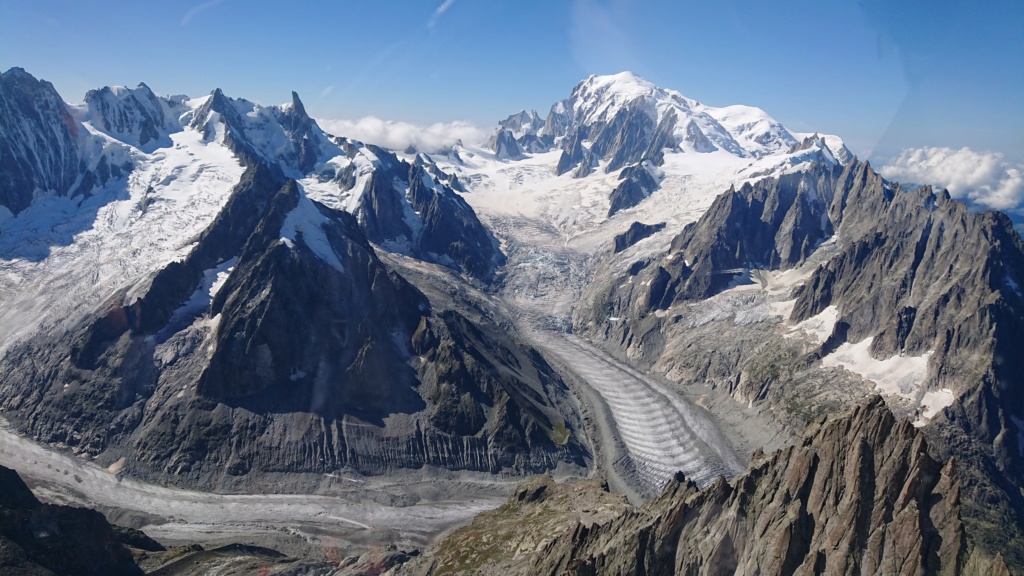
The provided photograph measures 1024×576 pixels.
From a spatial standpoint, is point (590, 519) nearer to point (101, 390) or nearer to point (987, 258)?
point (101, 390)

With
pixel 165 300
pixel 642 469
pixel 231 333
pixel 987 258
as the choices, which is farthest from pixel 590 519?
pixel 987 258

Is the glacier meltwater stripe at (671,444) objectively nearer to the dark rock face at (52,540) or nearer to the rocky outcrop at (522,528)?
the rocky outcrop at (522,528)

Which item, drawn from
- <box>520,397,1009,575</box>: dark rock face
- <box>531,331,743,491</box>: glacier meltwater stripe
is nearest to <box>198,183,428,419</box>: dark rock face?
<box>531,331,743,491</box>: glacier meltwater stripe

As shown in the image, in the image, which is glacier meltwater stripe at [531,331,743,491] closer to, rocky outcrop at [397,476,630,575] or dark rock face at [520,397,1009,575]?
rocky outcrop at [397,476,630,575]

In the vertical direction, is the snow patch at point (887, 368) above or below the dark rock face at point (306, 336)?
above

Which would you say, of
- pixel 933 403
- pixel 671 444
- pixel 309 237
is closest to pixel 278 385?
pixel 309 237

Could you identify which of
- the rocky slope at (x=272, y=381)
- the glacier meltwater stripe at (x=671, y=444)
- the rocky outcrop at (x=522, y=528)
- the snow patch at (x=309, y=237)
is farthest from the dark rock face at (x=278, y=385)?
the rocky outcrop at (x=522, y=528)

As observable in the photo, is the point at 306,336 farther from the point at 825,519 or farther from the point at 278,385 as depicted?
the point at 825,519

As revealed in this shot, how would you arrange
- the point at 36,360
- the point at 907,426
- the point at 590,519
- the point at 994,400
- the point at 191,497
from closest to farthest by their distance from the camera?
the point at 907,426
the point at 590,519
the point at 191,497
the point at 994,400
the point at 36,360
